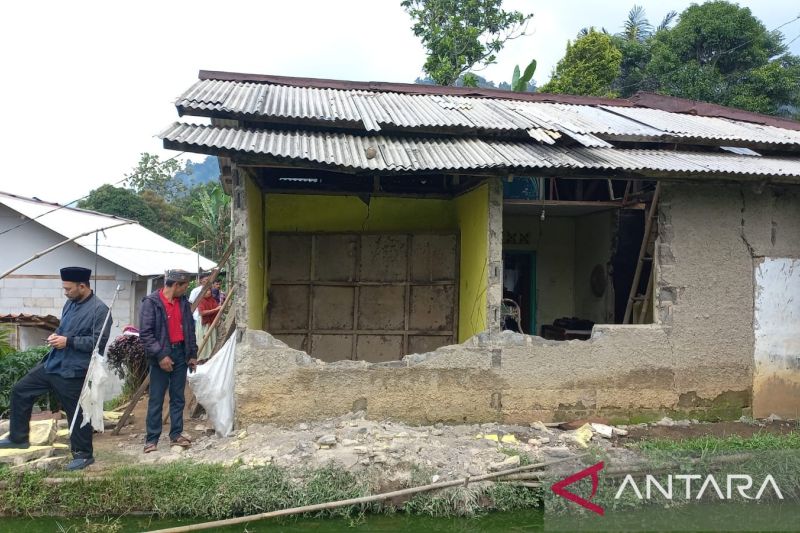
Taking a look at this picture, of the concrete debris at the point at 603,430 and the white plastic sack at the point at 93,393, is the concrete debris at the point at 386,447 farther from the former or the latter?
the white plastic sack at the point at 93,393

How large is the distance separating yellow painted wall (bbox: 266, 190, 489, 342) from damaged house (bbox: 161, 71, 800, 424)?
1.1 inches

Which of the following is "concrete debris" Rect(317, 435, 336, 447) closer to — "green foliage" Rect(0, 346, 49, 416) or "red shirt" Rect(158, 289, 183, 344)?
"red shirt" Rect(158, 289, 183, 344)

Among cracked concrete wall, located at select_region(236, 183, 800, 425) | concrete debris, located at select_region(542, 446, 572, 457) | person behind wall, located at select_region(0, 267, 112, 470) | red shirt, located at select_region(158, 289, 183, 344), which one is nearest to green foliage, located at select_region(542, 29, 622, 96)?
cracked concrete wall, located at select_region(236, 183, 800, 425)

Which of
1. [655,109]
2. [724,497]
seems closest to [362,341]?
[724,497]

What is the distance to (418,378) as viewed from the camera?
6.00 m

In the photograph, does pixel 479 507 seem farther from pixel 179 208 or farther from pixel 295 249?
pixel 179 208

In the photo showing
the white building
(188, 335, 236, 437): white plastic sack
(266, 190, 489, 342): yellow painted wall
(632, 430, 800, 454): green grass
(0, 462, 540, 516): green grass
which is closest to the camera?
(0, 462, 540, 516): green grass

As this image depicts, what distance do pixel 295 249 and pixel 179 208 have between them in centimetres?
2332

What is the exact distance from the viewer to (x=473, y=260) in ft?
23.0

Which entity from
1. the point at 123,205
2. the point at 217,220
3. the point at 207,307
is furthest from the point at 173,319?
the point at 123,205

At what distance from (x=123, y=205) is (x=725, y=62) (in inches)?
912

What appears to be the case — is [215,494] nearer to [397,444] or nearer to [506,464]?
[397,444]

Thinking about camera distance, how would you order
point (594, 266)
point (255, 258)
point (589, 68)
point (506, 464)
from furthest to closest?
point (589, 68) → point (594, 266) → point (255, 258) → point (506, 464)

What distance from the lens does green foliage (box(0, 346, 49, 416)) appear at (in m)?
7.07
